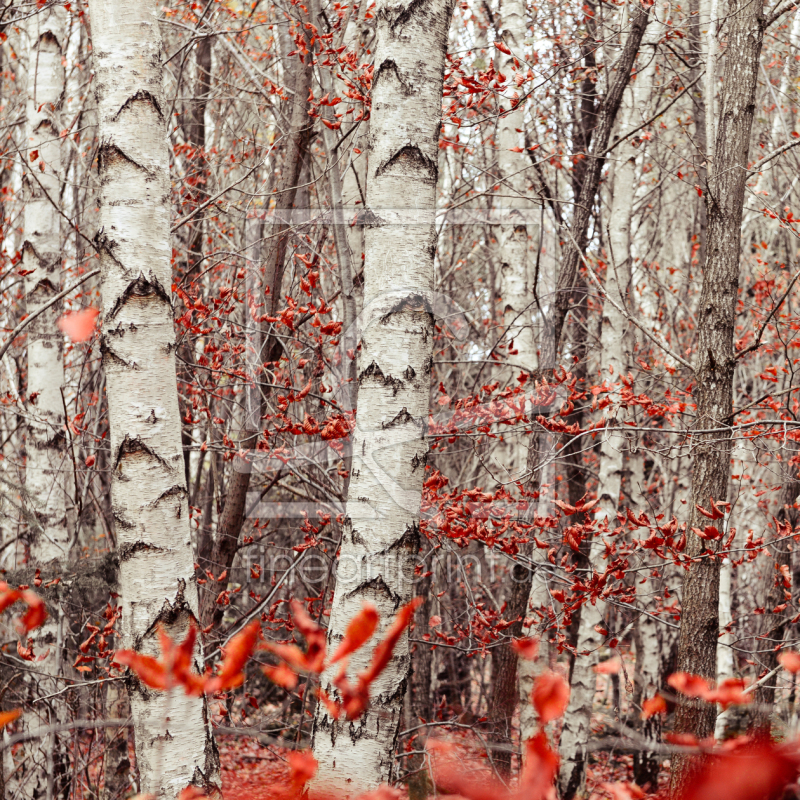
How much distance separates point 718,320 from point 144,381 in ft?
7.76

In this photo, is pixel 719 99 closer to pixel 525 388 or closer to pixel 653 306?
pixel 525 388

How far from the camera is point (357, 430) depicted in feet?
5.98

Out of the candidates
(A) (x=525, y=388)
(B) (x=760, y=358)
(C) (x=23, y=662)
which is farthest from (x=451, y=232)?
(C) (x=23, y=662)

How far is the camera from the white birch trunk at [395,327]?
1.72 m

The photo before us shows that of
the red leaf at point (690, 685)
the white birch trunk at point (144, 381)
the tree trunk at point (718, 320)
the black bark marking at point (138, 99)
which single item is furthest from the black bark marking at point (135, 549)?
the tree trunk at point (718, 320)

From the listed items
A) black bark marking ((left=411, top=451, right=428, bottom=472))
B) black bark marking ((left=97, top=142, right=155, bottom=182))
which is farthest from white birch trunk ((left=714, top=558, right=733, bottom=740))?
black bark marking ((left=97, top=142, right=155, bottom=182))

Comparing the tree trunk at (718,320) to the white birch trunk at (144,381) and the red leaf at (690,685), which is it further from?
the white birch trunk at (144,381)

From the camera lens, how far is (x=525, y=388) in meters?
4.61

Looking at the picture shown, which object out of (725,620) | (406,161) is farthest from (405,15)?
(725,620)

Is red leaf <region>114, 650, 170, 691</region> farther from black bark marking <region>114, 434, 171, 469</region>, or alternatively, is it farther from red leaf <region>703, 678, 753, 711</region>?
red leaf <region>703, 678, 753, 711</region>

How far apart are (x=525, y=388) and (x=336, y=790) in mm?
3351

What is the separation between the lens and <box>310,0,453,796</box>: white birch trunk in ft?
5.63

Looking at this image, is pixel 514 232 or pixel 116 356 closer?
pixel 116 356

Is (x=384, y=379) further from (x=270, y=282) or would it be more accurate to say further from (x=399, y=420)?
(x=270, y=282)
